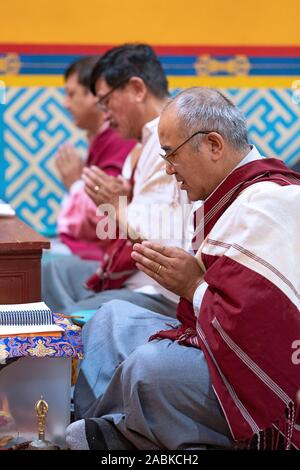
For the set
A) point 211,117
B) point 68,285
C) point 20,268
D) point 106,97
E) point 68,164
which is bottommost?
point 68,285

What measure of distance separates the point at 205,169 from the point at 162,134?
0.19 metres

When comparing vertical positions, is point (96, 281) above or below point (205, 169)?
below

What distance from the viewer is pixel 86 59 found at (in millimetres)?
5445

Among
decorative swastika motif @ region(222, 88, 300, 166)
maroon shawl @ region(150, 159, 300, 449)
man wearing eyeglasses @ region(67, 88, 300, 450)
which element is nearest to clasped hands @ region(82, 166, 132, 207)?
man wearing eyeglasses @ region(67, 88, 300, 450)

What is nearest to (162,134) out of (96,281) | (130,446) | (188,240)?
(188,240)

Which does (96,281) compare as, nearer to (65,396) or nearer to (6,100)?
(65,396)

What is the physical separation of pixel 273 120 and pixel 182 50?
0.74 m

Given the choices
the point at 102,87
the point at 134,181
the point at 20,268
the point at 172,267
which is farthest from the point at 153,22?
the point at 172,267

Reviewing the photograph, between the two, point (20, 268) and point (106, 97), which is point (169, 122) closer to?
point (20, 268)

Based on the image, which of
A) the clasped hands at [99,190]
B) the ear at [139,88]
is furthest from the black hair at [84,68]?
the clasped hands at [99,190]

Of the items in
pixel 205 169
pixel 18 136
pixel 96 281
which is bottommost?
pixel 96 281

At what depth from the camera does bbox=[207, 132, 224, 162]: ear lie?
2850mm

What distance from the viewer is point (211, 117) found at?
113 inches
